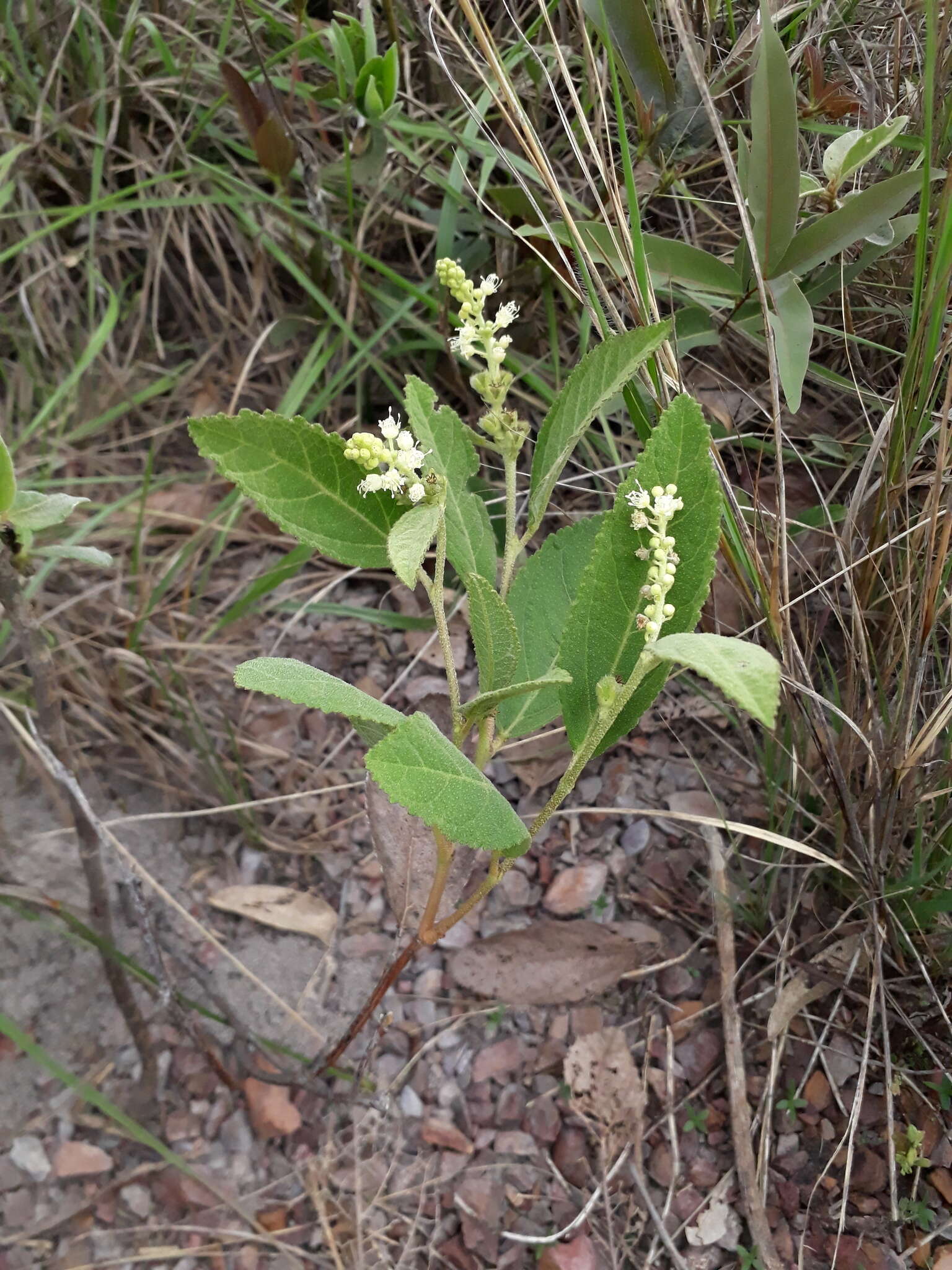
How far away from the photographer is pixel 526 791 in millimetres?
1460

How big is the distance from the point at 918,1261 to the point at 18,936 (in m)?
1.22

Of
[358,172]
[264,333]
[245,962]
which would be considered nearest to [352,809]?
[245,962]

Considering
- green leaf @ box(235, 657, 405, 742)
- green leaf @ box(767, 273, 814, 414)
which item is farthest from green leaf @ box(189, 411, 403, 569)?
green leaf @ box(767, 273, 814, 414)

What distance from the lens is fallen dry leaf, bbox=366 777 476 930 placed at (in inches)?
41.8

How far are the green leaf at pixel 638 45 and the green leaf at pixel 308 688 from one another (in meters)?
0.82

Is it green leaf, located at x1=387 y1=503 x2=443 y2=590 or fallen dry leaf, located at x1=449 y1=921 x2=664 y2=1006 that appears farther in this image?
fallen dry leaf, located at x1=449 y1=921 x2=664 y2=1006

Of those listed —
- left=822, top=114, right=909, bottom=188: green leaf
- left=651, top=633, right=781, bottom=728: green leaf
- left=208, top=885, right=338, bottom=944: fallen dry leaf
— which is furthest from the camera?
left=208, top=885, right=338, bottom=944: fallen dry leaf

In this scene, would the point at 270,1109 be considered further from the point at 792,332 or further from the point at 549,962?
the point at 792,332

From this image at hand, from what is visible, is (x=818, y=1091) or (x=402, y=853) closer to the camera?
(x=402, y=853)

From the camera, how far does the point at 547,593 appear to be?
0.96m

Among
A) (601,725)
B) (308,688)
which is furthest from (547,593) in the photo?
(308,688)

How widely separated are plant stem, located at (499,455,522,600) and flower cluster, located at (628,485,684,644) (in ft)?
0.37

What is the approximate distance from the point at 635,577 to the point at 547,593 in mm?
169

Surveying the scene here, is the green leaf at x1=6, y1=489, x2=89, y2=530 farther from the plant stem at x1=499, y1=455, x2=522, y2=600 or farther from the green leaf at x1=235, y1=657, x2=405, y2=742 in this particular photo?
the plant stem at x1=499, y1=455, x2=522, y2=600
